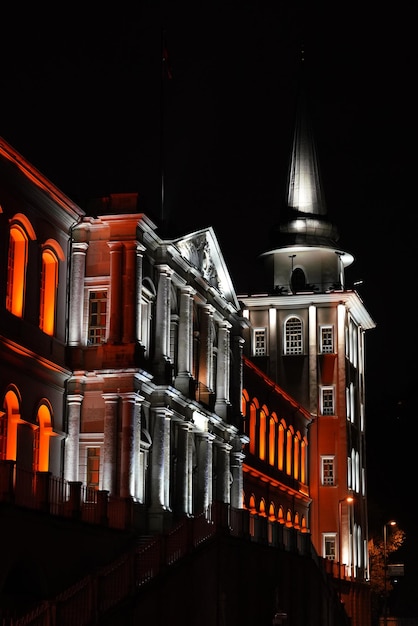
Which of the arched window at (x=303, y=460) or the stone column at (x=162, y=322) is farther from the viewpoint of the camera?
the arched window at (x=303, y=460)

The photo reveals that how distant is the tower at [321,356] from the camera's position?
8019 centimetres

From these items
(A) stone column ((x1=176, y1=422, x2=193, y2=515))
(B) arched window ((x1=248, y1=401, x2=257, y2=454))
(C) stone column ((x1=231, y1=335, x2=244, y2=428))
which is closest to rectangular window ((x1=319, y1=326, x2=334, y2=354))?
(B) arched window ((x1=248, y1=401, x2=257, y2=454))

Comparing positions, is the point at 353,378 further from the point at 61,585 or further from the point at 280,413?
the point at 61,585

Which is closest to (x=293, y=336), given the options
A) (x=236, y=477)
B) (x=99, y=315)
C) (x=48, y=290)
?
(x=236, y=477)

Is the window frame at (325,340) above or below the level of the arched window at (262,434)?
above

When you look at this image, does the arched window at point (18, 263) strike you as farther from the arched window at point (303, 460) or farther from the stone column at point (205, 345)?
the arched window at point (303, 460)

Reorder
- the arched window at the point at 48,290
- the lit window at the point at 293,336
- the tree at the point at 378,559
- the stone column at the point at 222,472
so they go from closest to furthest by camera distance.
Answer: the arched window at the point at 48,290, the stone column at the point at 222,472, the lit window at the point at 293,336, the tree at the point at 378,559

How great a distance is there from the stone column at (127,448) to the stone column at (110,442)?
0.24m

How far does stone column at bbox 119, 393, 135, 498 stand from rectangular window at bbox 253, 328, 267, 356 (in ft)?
127

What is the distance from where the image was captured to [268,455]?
7225cm

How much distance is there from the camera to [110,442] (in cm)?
4366

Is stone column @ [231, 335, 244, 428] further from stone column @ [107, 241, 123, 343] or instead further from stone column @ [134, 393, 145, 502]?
stone column @ [107, 241, 123, 343]

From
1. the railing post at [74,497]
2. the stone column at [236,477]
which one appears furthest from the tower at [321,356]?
the railing post at [74,497]

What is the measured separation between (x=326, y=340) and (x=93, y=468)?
38.8 metres
